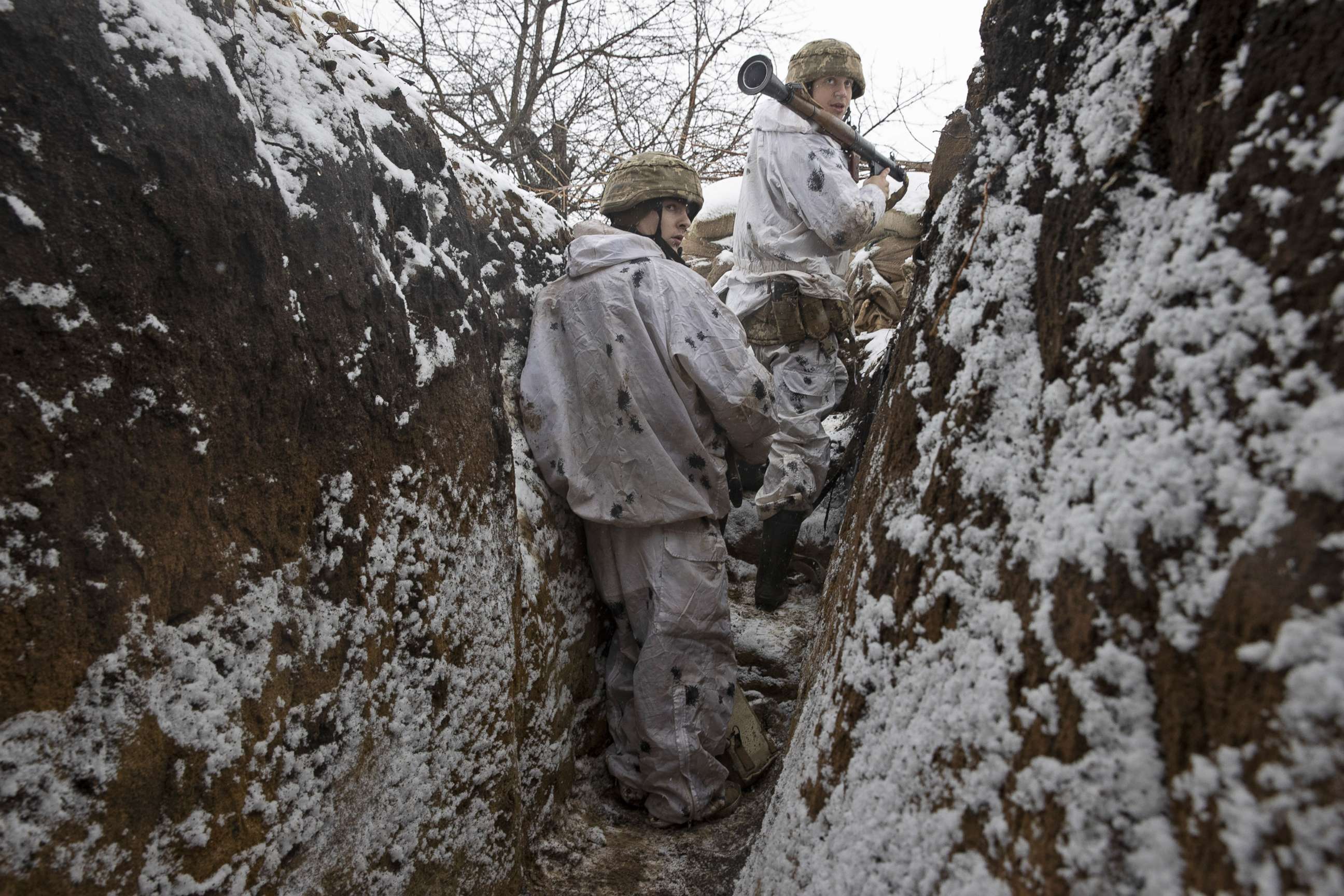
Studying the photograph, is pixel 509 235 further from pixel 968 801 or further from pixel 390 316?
pixel 968 801

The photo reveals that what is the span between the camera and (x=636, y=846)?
1935mm

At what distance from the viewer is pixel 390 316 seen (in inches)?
55.2

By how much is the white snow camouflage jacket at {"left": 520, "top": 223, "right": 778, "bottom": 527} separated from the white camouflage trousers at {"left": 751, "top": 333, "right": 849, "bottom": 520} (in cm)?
72

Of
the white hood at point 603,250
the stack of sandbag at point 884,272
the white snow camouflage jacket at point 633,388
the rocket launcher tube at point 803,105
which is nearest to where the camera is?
the white snow camouflage jacket at point 633,388

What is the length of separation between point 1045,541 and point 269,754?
1.05 m

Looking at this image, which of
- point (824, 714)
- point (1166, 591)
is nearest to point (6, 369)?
point (824, 714)

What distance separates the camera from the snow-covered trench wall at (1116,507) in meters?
0.50

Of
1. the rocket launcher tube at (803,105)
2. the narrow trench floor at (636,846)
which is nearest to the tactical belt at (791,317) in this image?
the rocket launcher tube at (803,105)

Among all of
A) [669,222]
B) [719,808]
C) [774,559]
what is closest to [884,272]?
[774,559]

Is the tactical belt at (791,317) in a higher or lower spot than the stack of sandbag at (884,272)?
lower

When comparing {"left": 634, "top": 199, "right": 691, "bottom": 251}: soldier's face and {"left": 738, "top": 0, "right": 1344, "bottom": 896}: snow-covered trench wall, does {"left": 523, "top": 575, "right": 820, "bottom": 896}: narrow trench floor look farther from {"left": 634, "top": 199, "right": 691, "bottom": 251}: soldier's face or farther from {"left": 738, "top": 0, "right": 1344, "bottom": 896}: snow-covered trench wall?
{"left": 634, "top": 199, "right": 691, "bottom": 251}: soldier's face

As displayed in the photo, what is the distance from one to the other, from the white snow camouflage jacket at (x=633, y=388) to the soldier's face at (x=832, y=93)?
141cm

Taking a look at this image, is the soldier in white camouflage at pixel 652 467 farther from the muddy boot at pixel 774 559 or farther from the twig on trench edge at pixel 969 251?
the twig on trench edge at pixel 969 251

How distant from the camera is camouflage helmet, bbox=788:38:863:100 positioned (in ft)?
9.87
